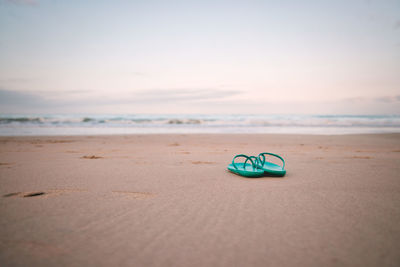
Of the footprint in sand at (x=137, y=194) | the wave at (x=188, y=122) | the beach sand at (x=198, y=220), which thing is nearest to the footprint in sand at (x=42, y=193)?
the beach sand at (x=198, y=220)

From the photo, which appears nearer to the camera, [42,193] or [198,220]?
[198,220]

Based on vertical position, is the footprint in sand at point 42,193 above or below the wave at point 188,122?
below

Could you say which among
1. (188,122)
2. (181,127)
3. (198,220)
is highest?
(188,122)

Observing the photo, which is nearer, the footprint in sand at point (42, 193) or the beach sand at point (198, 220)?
the beach sand at point (198, 220)

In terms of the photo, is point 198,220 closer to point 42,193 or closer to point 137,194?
point 137,194

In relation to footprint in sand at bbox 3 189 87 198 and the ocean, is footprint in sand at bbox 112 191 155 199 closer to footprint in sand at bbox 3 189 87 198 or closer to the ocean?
footprint in sand at bbox 3 189 87 198

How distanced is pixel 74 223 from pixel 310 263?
6.22ft

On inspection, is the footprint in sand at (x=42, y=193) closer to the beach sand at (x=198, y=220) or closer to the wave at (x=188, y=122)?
the beach sand at (x=198, y=220)

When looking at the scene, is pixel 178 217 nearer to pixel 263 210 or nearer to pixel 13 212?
pixel 263 210

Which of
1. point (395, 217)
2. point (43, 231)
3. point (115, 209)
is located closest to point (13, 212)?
point (43, 231)

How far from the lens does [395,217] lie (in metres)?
1.99

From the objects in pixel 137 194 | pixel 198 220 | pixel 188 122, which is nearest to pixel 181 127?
pixel 188 122

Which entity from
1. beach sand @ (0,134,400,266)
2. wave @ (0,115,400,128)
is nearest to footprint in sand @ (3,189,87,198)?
beach sand @ (0,134,400,266)

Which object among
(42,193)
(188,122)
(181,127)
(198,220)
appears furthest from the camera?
(188,122)
